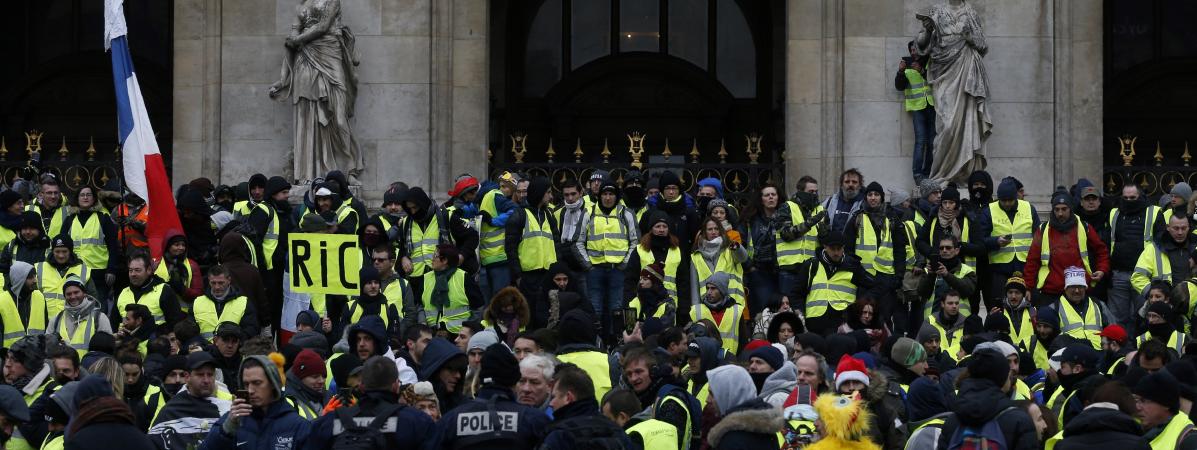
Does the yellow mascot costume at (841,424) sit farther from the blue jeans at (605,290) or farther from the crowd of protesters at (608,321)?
the blue jeans at (605,290)

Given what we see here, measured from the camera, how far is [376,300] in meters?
19.6

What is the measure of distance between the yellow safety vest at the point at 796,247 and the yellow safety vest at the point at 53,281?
6.16 meters

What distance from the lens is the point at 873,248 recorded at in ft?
70.3

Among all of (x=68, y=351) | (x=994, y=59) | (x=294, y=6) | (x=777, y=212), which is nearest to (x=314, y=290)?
(x=68, y=351)

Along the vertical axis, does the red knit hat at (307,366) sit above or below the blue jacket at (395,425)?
above

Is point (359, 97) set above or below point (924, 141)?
above

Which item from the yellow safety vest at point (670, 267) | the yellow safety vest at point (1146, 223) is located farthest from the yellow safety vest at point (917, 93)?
the yellow safety vest at point (670, 267)

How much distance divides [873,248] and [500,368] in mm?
9421

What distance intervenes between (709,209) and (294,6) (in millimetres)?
6964

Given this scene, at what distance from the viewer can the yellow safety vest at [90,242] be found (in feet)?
69.8

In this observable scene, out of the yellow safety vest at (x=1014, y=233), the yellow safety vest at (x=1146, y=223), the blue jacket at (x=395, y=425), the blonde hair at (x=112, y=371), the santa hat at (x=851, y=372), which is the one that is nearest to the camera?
the blue jacket at (x=395, y=425)

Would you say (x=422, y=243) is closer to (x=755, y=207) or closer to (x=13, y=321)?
(x=755, y=207)

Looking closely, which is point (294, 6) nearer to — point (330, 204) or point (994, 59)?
point (330, 204)

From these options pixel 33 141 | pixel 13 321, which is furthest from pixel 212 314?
pixel 33 141
